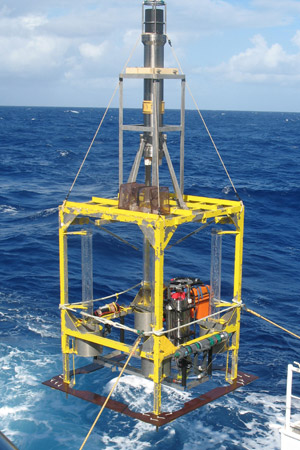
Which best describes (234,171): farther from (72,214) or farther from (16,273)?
(72,214)

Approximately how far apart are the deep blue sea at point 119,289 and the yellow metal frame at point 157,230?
6.12 ft

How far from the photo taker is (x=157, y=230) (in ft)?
48.9

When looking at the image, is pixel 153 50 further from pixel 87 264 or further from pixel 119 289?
pixel 119 289

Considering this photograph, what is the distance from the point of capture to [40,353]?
23359 mm

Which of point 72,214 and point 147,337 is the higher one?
point 72,214

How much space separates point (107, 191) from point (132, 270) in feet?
66.1

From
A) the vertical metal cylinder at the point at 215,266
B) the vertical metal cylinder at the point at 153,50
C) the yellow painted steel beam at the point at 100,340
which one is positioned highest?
the vertical metal cylinder at the point at 153,50

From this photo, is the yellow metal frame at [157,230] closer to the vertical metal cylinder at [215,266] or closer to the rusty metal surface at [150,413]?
the rusty metal surface at [150,413]

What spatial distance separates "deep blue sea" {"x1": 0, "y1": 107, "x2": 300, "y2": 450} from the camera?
18500 mm

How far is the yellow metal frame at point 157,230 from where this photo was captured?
49.4 feet

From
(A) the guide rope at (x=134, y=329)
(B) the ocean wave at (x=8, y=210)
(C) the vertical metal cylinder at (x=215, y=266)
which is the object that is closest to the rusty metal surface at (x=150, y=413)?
(A) the guide rope at (x=134, y=329)

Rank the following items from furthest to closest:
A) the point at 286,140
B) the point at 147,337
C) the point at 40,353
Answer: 1. the point at 286,140
2. the point at 40,353
3. the point at 147,337

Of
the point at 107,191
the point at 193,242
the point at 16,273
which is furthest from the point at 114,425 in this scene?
the point at 107,191

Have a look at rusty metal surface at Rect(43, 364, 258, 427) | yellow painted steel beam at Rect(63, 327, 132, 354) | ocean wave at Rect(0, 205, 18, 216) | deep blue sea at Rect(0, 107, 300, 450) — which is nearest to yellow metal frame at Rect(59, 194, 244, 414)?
yellow painted steel beam at Rect(63, 327, 132, 354)
